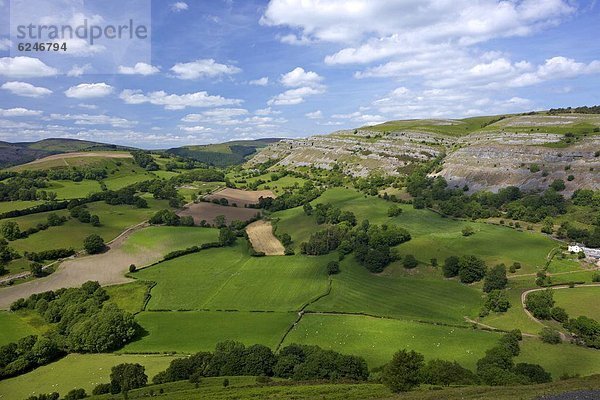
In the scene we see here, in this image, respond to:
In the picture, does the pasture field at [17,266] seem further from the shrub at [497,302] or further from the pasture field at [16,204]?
the shrub at [497,302]

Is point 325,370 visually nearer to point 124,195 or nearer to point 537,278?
point 537,278

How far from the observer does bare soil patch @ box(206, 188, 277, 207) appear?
17775 cm

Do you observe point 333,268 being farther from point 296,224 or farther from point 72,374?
point 72,374

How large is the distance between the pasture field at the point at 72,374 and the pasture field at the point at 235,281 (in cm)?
1980

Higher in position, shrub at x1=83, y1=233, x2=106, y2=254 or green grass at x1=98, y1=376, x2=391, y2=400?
shrub at x1=83, y1=233, x2=106, y2=254

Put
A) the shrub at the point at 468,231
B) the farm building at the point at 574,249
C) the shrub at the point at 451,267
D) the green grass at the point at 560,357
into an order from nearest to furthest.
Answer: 1. the green grass at the point at 560,357
2. the shrub at the point at 451,267
3. the farm building at the point at 574,249
4. the shrub at the point at 468,231

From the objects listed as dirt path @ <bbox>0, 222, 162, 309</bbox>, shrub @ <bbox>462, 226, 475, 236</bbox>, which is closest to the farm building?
shrub @ <bbox>462, 226, 475, 236</bbox>

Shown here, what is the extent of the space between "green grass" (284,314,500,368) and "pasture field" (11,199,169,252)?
8287cm

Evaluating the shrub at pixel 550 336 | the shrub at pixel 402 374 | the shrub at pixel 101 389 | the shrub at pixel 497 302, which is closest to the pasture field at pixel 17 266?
the shrub at pixel 101 389

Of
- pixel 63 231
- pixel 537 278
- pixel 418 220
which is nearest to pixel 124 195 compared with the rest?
pixel 63 231

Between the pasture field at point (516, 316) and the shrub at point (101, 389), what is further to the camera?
the pasture field at point (516, 316)

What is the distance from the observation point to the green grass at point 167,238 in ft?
399

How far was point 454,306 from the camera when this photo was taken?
8031 centimetres

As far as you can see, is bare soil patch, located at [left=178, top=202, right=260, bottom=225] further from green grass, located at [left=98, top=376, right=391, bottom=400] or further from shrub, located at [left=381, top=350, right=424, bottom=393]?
shrub, located at [left=381, top=350, right=424, bottom=393]
